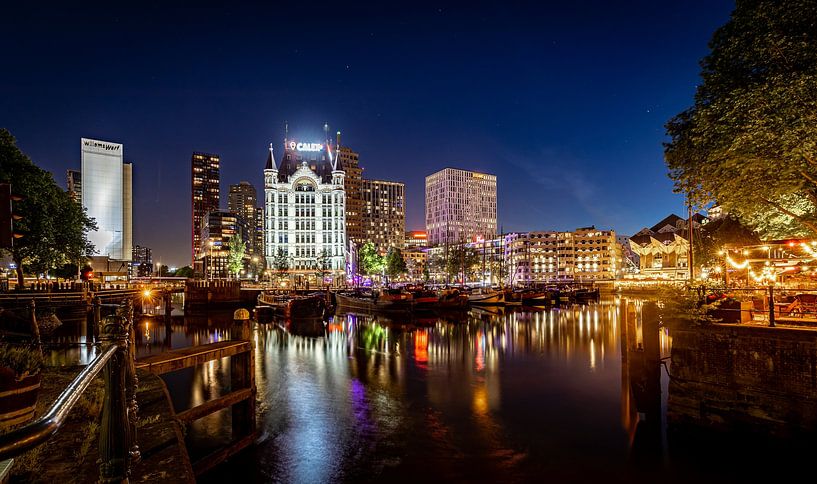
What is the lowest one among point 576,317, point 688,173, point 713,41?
point 576,317

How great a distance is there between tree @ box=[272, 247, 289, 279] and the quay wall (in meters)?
102

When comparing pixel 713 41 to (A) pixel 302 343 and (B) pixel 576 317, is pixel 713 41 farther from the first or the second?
(B) pixel 576 317

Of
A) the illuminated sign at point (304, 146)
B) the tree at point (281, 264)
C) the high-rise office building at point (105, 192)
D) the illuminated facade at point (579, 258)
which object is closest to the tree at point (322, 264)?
the tree at point (281, 264)

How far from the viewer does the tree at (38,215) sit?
3700 centimetres

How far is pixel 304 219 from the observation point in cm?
12062

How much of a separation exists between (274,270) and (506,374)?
9399cm

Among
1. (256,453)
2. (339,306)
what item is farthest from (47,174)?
(256,453)

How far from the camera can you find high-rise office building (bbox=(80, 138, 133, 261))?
133 metres

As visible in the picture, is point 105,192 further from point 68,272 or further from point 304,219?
point 304,219

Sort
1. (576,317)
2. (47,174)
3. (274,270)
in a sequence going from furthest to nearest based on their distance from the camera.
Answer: (274,270) < (576,317) < (47,174)

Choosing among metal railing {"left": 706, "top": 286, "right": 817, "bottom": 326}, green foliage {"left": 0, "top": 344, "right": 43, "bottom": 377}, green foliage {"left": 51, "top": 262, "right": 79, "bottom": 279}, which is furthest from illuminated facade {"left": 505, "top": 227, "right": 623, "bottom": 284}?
green foliage {"left": 0, "top": 344, "right": 43, "bottom": 377}

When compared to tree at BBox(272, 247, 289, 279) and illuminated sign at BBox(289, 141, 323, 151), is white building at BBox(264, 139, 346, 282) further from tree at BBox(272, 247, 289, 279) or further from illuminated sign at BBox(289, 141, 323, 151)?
illuminated sign at BBox(289, 141, 323, 151)

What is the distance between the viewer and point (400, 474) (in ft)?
41.4

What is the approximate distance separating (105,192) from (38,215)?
114223mm
